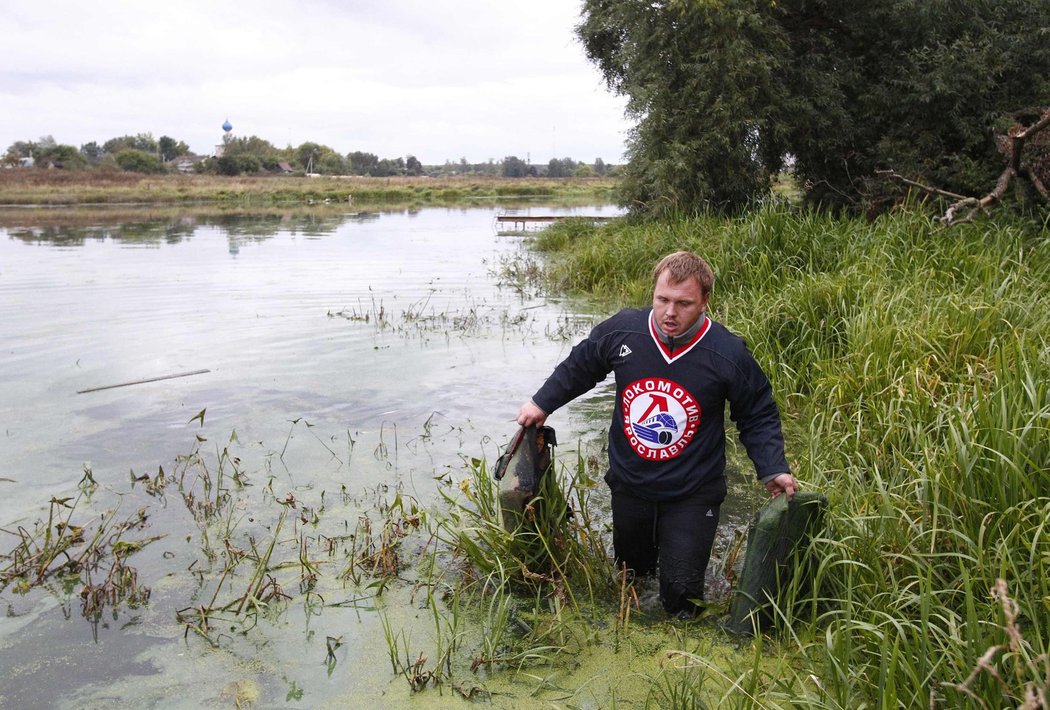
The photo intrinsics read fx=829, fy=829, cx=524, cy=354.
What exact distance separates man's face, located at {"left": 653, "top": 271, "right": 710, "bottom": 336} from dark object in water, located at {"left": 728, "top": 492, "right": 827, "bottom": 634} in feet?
2.60

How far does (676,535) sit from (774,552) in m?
0.43

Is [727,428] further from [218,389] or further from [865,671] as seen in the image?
[218,389]

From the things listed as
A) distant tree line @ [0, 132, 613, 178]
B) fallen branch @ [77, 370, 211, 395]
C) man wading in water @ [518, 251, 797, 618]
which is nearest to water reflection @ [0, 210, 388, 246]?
fallen branch @ [77, 370, 211, 395]

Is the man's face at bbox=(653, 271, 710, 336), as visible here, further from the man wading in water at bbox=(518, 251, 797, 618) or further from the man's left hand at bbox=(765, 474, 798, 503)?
the man's left hand at bbox=(765, 474, 798, 503)

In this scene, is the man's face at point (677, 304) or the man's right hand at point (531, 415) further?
the man's right hand at point (531, 415)

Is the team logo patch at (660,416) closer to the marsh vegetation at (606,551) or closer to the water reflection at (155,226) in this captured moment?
the marsh vegetation at (606,551)

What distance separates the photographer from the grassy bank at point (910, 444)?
2508 millimetres

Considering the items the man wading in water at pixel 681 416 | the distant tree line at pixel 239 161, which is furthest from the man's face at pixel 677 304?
the distant tree line at pixel 239 161

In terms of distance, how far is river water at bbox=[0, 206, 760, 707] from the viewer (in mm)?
3363

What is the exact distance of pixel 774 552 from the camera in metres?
3.23

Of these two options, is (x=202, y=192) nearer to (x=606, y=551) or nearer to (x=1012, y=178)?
(x=1012, y=178)

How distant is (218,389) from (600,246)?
7.82m

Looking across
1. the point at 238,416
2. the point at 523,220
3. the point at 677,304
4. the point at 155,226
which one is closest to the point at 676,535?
the point at 677,304

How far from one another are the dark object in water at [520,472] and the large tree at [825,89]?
28.9 ft
